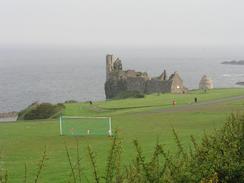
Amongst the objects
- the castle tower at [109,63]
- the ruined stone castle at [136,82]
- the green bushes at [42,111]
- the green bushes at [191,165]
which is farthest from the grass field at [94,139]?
the castle tower at [109,63]

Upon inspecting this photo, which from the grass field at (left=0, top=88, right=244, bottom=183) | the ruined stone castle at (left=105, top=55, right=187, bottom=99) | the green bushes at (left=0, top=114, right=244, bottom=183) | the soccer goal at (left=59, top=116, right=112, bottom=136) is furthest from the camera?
the ruined stone castle at (left=105, top=55, right=187, bottom=99)

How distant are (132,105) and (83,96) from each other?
73.0m

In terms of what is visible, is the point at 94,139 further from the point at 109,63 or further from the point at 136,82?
the point at 109,63

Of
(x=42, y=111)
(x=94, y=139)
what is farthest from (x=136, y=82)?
(x=94, y=139)

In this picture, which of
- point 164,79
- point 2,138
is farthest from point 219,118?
point 164,79

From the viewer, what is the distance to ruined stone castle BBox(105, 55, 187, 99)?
91919 millimetres

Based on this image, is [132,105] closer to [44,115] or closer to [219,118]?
[44,115]

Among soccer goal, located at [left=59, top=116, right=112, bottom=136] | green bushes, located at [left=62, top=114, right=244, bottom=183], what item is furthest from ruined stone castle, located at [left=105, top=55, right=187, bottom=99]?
green bushes, located at [left=62, top=114, right=244, bottom=183]

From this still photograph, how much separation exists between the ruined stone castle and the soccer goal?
49820 mm

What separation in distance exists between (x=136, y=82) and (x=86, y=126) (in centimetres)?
Result: 6536

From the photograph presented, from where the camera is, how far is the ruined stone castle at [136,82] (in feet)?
302

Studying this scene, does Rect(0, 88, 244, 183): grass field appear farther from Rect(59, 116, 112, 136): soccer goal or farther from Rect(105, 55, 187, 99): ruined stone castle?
Rect(105, 55, 187, 99): ruined stone castle

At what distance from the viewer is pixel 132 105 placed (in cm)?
5381

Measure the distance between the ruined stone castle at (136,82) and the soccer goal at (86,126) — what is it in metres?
49.8
